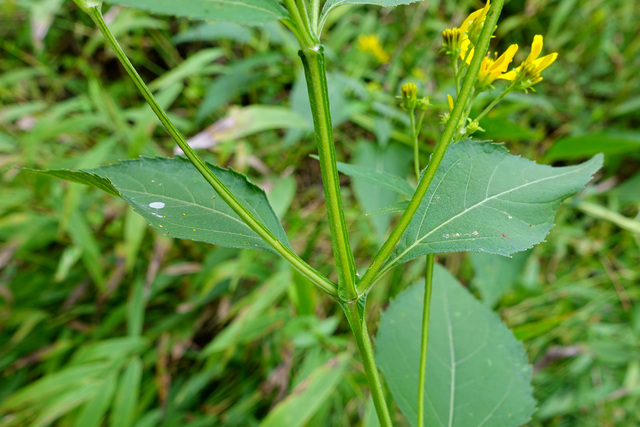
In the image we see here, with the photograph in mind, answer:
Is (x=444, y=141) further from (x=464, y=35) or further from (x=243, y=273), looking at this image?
(x=243, y=273)

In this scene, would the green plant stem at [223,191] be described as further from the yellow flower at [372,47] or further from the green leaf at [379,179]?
the yellow flower at [372,47]

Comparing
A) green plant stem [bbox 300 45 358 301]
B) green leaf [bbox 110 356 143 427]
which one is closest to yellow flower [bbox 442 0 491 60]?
green plant stem [bbox 300 45 358 301]

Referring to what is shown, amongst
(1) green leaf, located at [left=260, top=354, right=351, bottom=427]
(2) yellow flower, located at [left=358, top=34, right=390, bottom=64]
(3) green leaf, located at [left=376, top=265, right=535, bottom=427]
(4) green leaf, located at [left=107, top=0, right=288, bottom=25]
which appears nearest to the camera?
(4) green leaf, located at [left=107, top=0, right=288, bottom=25]

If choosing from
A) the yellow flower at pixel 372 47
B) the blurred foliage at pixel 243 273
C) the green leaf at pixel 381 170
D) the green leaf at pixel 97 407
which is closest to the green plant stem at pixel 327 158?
the green leaf at pixel 381 170

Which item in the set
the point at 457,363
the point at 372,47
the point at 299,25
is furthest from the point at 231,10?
the point at 372,47

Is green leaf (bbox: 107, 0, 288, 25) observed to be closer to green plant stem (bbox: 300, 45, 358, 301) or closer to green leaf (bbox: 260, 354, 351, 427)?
green plant stem (bbox: 300, 45, 358, 301)

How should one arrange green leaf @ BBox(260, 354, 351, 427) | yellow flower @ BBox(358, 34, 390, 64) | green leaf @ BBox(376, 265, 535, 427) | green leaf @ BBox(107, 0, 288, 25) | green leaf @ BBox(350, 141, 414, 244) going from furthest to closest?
1. yellow flower @ BBox(358, 34, 390, 64)
2. green leaf @ BBox(350, 141, 414, 244)
3. green leaf @ BBox(260, 354, 351, 427)
4. green leaf @ BBox(376, 265, 535, 427)
5. green leaf @ BBox(107, 0, 288, 25)
